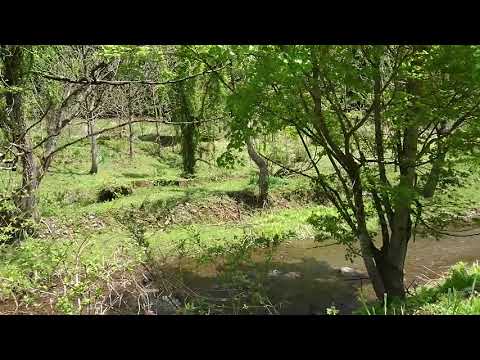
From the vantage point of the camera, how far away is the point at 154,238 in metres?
15.2

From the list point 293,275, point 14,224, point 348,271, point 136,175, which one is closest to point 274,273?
point 293,275

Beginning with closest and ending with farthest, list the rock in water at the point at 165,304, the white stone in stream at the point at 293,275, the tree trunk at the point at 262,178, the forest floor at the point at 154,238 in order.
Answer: the forest floor at the point at 154,238 → the rock in water at the point at 165,304 → the white stone in stream at the point at 293,275 → the tree trunk at the point at 262,178

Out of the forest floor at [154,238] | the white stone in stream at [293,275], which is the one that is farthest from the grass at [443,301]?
the white stone in stream at [293,275]

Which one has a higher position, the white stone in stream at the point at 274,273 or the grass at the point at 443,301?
the grass at the point at 443,301

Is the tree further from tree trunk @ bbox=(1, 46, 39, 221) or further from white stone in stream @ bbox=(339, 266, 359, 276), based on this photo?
tree trunk @ bbox=(1, 46, 39, 221)

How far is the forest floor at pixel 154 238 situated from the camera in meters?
7.71

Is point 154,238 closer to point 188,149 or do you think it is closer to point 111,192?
point 111,192

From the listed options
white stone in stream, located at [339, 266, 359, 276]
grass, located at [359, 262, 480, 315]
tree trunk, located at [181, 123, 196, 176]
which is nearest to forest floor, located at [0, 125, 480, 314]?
white stone in stream, located at [339, 266, 359, 276]

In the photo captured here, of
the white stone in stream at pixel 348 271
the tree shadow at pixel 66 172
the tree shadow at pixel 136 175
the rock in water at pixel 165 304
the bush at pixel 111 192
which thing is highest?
the rock in water at pixel 165 304

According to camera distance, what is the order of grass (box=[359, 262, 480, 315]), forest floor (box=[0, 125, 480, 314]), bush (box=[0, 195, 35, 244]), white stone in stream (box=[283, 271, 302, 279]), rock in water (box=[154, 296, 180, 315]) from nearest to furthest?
grass (box=[359, 262, 480, 315]) → forest floor (box=[0, 125, 480, 314]) → rock in water (box=[154, 296, 180, 315]) → bush (box=[0, 195, 35, 244]) → white stone in stream (box=[283, 271, 302, 279])

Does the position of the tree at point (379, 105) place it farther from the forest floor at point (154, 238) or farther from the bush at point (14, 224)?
the bush at point (14, 224)

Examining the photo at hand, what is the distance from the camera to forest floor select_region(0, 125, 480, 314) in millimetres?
7711
